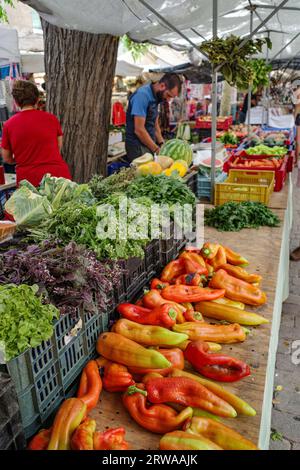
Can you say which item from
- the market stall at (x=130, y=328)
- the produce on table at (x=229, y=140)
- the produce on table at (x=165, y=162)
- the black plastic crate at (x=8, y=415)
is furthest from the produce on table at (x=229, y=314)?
the produce on table at (x=229, y=140)

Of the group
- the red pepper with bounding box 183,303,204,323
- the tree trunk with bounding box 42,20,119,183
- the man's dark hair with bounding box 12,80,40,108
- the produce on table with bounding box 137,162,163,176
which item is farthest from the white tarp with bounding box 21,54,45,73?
the red pepper with bounding box 183,303,204,323

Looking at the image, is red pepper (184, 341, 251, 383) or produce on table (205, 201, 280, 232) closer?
red pepper (184, 341, 251, 383)

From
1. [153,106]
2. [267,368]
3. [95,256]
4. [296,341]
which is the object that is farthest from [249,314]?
[153,106]

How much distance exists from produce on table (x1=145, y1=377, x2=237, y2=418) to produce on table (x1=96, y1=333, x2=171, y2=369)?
12 cm

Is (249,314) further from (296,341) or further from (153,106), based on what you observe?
(153,106)

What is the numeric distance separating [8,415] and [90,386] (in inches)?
18.2

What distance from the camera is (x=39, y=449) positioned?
1.43 metres

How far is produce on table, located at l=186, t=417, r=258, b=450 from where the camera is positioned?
1.44 metres

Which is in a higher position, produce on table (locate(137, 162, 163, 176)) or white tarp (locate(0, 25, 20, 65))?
white tarp (locate(0, 25, 20, 65))

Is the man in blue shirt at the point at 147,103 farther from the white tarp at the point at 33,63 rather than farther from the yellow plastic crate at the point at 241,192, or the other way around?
the white tarp at the point at 33,63

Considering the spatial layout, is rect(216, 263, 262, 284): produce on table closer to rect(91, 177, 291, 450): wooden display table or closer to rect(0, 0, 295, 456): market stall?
rect(0, 0, 295, 456): market stall

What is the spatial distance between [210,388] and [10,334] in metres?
0.90

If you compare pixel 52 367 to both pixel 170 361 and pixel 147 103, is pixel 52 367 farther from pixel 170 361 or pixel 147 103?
pixel 147 103

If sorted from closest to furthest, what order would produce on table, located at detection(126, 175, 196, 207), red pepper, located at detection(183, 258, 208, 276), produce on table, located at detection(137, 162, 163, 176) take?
red pepper, located at detection(183, 258, 208, 276)
produce on table, located at detection(126, 175, 196, 207)
produce on table, located at detection(137, 162, 163, 176)
